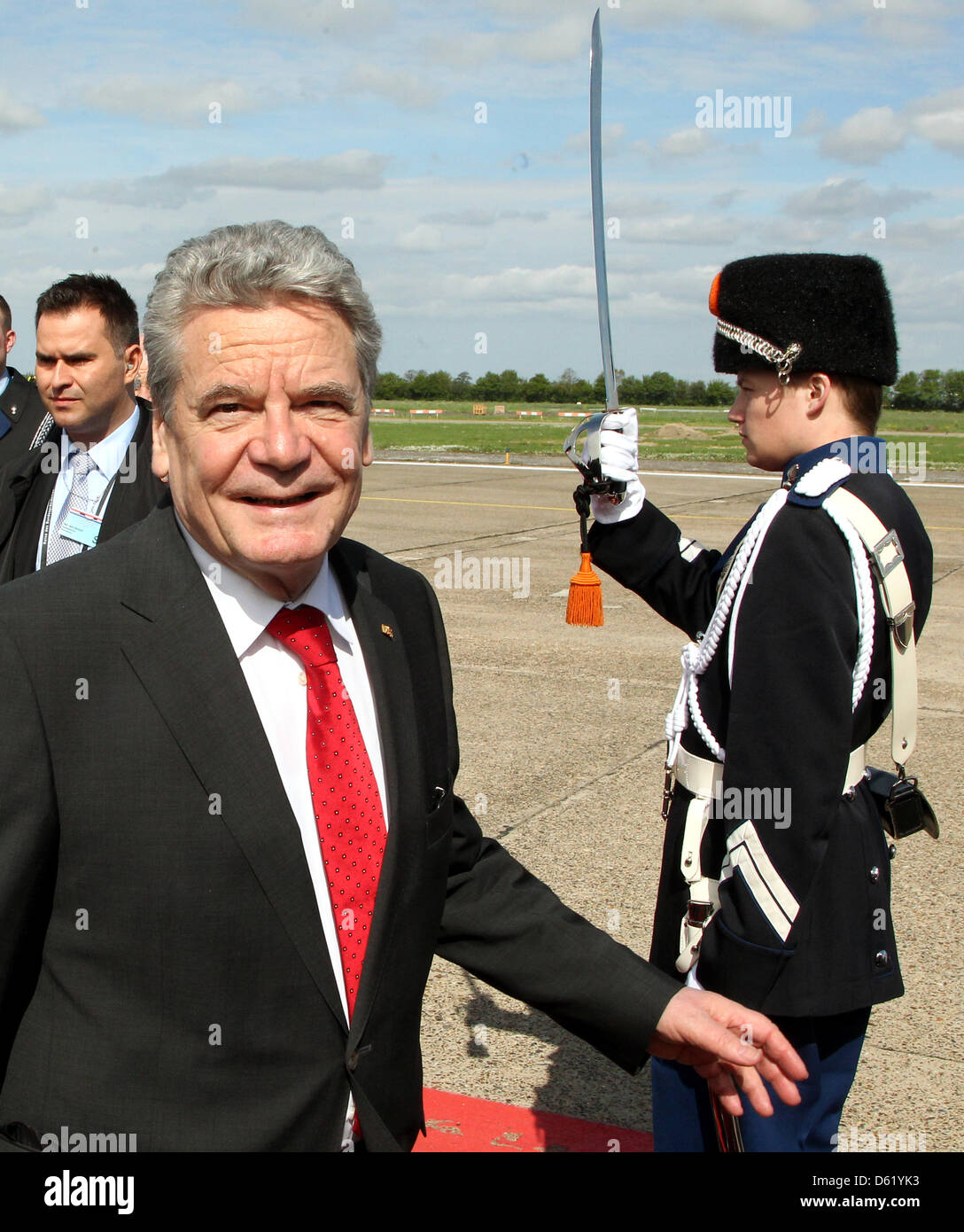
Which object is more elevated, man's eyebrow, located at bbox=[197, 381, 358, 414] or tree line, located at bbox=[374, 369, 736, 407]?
tree line, located at bbox=[374, 369, 736, 407]

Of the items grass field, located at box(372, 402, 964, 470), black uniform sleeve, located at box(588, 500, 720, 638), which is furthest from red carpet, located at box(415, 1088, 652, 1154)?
grass field, located at box(372, 402, 964, 470)

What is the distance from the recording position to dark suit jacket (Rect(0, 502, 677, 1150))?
1.60 meters

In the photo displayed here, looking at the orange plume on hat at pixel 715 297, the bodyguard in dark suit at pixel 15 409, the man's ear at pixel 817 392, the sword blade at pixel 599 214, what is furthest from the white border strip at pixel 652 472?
the man's ear at pixel 817 392

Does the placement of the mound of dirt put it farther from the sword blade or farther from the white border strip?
the sword blade

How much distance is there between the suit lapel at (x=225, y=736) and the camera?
1.66 metres

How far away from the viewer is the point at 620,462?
306cm

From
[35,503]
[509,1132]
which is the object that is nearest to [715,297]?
[509,1132]

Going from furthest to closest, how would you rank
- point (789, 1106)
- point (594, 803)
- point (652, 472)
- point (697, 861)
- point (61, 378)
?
1. point (652, 472)
2. point (594, 803)
3. point (61, 378)
4. point (697, 861)
5. point (789, 1106)

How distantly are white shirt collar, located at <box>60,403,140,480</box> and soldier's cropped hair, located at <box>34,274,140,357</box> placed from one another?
0.34 meters

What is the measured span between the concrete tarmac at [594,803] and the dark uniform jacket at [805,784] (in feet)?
4.17

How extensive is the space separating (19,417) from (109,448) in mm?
2431

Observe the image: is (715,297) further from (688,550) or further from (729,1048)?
(729,1048)
